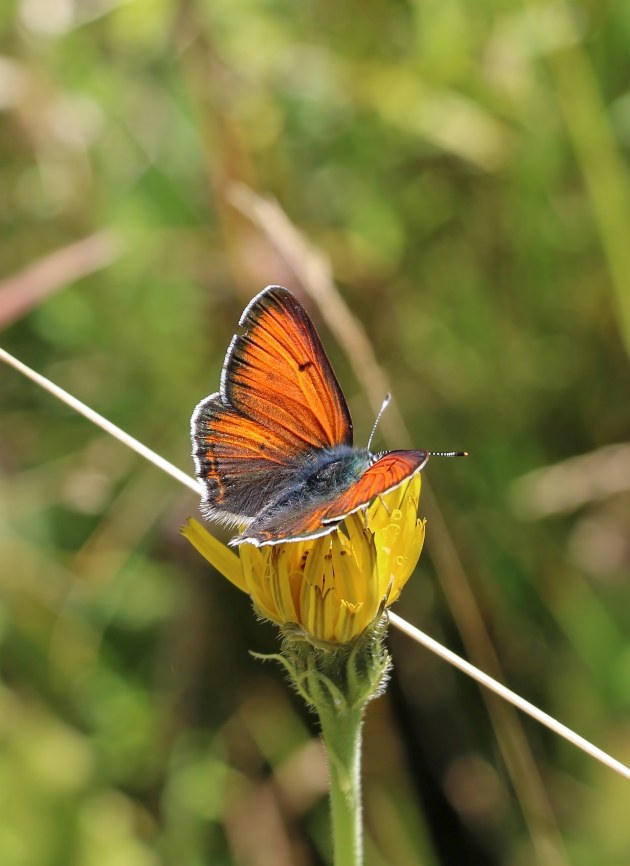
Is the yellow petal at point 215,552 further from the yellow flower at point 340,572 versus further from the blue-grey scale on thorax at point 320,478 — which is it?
the blue-grey scale on thorax at point 320,478

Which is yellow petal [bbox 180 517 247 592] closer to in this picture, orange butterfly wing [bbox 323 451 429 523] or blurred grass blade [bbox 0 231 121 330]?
orange butterfly wing [bbox 323 451 429 523]

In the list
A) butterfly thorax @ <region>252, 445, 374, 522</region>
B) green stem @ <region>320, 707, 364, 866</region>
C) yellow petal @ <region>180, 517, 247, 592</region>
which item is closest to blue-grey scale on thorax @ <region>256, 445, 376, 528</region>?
butterfly thorax @ <region>252, 445, 374, 522</region>

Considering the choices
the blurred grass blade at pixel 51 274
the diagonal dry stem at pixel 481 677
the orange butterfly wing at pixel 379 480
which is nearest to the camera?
the orange butterfly wing at pixel 379 480

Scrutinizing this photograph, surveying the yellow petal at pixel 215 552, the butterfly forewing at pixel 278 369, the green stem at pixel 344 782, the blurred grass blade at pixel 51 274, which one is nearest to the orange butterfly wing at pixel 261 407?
the butterfly forewing at pixel 278 369

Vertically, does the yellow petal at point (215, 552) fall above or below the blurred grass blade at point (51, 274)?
below

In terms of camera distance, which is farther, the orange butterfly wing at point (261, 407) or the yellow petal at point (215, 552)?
the orange butterfly wing at point (261, 407)

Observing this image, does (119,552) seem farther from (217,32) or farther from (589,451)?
(217,32)

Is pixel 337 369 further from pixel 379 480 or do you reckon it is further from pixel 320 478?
pixel 379 480

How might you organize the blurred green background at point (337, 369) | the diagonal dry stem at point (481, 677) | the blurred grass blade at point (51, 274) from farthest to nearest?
the blurred green background at point (337, 369) → the blurred grass blade at point (51, 274) → the diagonal dry stem at point (481, 677)
